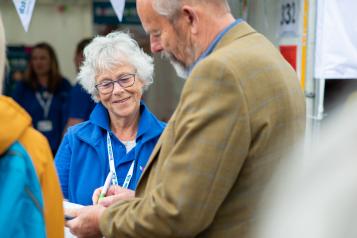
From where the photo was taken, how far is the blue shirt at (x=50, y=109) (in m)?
6.45

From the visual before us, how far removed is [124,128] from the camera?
3.12 metres

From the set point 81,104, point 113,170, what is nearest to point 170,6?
point 113,170

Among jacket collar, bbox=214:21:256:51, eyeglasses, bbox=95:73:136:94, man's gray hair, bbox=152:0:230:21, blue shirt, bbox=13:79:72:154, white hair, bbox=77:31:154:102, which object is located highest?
man's gray hair, bbox=152:0:230:21

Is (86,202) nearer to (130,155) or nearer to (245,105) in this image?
(130,155)

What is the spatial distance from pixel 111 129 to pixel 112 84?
23 centimetres

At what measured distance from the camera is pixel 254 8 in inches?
211

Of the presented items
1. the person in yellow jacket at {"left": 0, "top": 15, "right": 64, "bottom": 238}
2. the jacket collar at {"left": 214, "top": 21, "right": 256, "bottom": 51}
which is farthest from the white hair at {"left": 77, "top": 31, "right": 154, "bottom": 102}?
the person in yellow jacket at {"left": 0, "top": 15, "right": 64, "bottom": 238}

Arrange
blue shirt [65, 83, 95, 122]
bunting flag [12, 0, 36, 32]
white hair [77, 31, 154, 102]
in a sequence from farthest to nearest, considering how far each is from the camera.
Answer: blue shirt [65, 83, 95, 122] < bunting flag [12, 0, 36, 32] < white hair [77, 31, 154, 102]

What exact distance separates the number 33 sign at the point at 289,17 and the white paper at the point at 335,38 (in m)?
0.26

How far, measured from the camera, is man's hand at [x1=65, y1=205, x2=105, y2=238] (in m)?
2.07

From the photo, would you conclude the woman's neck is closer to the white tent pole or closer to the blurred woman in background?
the white tent pole

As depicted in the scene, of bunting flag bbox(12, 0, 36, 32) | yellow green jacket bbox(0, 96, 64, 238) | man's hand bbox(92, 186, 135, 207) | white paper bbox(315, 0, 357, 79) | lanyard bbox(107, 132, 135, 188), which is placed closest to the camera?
yellow green jacket bbox(0, 96, 64, 238)

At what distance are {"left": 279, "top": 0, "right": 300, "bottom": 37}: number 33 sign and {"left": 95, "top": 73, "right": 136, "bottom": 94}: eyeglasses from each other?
1.84 meters

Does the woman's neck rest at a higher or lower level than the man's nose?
lower
